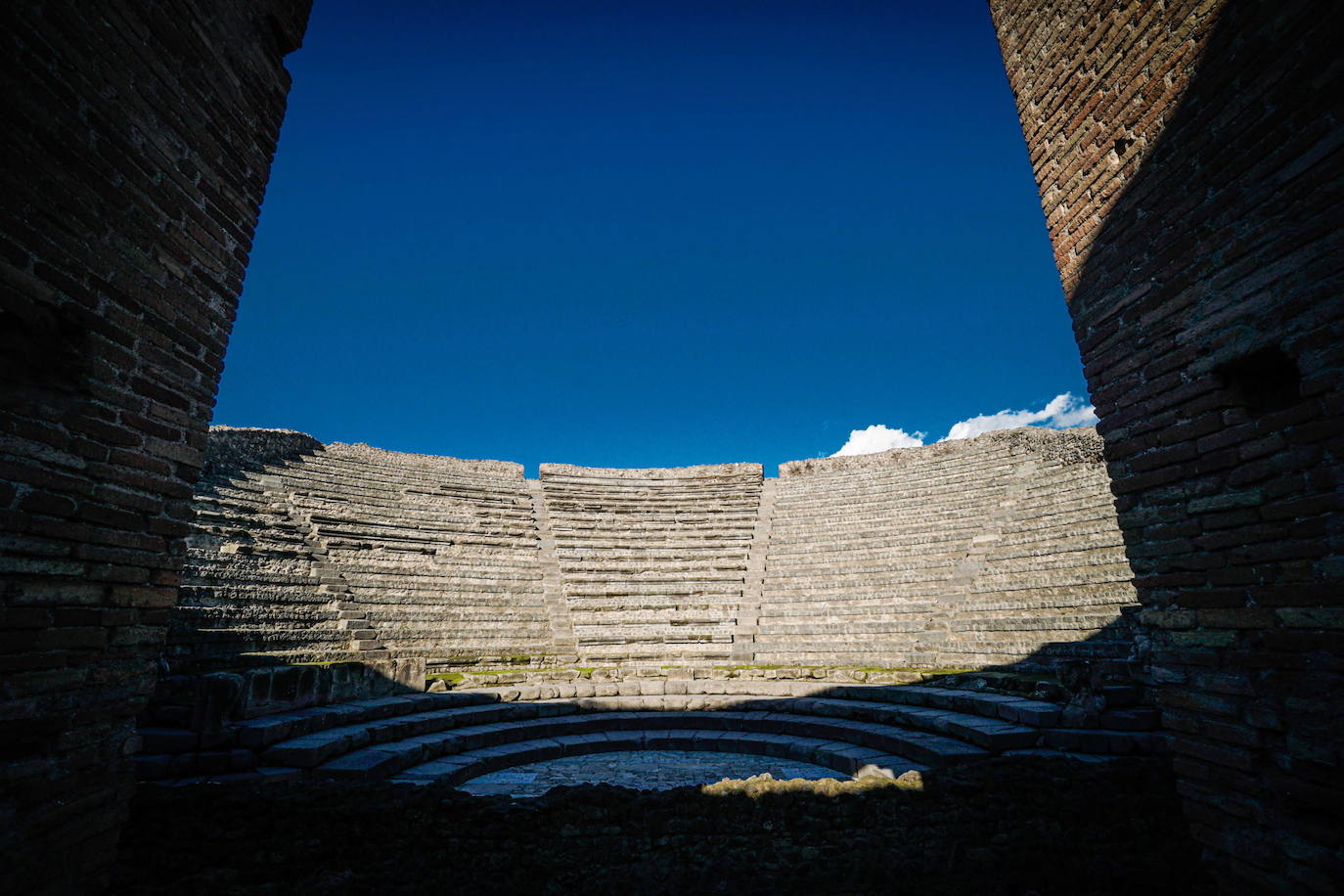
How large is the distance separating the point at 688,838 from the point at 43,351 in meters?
4.12

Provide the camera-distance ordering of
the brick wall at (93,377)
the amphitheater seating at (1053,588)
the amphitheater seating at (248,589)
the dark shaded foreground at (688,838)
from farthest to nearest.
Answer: the amphitheater seating at (1053,588)
the amphitheater seating at (248,589)
the dark shaded foreground at (688,838)
the brick wall at (93,377)

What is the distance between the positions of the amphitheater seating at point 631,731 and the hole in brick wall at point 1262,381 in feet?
13.1

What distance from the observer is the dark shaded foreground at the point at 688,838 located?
3184mm

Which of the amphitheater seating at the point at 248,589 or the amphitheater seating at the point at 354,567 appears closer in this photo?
the amphitheater seating at the point at 248,589

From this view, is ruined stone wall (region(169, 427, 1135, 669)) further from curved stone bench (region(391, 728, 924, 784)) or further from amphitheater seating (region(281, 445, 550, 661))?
curved stone bench (region(391, 728, 924, 784))

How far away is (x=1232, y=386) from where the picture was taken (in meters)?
2.67

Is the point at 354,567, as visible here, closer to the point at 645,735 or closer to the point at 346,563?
the point at 346,563

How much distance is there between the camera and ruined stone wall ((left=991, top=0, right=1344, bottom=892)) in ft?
7.69

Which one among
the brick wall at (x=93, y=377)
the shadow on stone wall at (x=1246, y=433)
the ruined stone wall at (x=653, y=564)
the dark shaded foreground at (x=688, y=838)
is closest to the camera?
the brick wall at (x=93, y=377)

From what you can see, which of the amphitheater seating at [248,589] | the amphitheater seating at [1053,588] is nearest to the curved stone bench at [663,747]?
the amphitheater seating at [1053,588]

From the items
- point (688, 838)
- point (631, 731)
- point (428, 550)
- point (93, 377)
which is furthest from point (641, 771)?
point (428, 550)

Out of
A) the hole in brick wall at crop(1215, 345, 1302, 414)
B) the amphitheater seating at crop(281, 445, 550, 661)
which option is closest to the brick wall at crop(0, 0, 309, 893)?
the hole in brick wall at crop(1215, 345, 1302, 414)

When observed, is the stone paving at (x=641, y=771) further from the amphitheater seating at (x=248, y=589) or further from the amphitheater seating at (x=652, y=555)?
the amphitheater seating at (x=248, y=589)

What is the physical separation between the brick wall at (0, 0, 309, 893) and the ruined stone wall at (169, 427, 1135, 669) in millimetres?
5440
